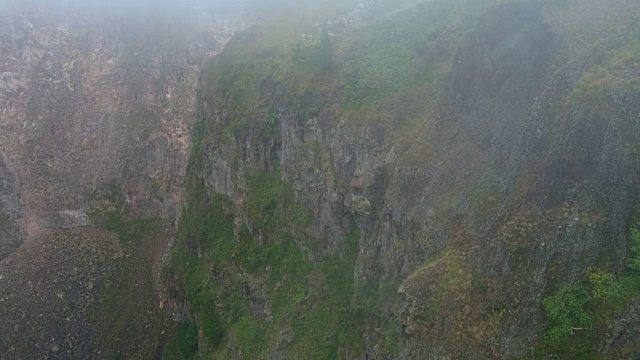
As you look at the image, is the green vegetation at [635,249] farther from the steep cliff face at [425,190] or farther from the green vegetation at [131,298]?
the green vegetation at [131,298]

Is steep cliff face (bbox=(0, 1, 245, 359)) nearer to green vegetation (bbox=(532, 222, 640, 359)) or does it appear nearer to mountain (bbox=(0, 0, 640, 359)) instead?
mountain (bbox=(0, 0, 640, 359))

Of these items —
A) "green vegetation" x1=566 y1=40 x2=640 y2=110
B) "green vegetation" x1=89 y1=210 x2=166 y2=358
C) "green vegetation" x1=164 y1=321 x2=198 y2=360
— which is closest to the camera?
"green vegetation" x1=566 y1=40 x2=640 y2=110

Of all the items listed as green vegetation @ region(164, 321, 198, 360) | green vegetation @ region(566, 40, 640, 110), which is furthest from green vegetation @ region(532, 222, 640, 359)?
green vegetation @ region(164, 321, 198, 360)

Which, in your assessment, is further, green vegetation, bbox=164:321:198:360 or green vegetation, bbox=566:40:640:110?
green vegetation, bbox=164:321:198:360

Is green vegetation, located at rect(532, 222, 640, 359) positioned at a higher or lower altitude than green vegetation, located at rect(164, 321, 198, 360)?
higher

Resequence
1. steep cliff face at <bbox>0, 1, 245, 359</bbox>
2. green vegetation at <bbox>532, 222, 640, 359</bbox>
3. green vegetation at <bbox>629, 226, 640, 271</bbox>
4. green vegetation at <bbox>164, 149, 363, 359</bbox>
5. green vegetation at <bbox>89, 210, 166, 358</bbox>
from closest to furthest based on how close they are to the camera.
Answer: green vegetation at <bbox>532, 222, 640, 359</bbox>
green vegetation at <bbox>629, 226, 640, 271</bbox>
green vegetation at <bbox>164, 149, 363, 359</bbox>
green vegetation at <bbox>89, 210, 166, 358</bbox>
steep cliff face at <bbox>0, 1, 245, 359</bbox>

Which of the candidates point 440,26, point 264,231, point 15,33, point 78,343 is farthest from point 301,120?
point 15,33

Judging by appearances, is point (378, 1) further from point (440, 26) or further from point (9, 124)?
point (9, 124)

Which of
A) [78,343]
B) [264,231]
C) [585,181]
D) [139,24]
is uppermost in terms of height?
[139,24]
